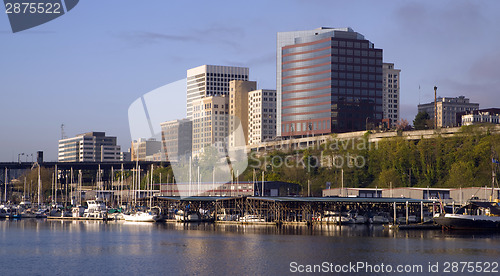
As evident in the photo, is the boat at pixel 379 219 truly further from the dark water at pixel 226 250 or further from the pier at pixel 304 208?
the dark water at pixel 226 250

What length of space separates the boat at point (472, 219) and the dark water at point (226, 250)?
5.12 meters

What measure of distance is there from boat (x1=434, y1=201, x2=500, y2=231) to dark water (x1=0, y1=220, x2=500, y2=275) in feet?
16.8

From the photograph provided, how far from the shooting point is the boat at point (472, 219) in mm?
144250

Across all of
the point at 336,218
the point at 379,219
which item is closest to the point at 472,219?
the point at 379,219

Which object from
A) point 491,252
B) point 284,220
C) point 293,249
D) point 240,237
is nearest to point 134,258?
point 293,249

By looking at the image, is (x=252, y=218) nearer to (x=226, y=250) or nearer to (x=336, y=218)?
(x=336, y=218)

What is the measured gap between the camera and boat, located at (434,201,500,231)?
14425 cm

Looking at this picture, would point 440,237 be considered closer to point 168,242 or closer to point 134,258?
point 168,242

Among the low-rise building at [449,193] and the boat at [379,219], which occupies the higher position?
the low-rise building at [449,193]

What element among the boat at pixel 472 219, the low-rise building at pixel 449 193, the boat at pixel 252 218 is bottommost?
the boat at pixel 252 218

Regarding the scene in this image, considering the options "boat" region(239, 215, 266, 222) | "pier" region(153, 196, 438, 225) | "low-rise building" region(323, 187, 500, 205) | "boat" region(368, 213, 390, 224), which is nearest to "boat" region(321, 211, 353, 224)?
"pier" region(153, 196, 438, 225)

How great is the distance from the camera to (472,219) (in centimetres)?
14425

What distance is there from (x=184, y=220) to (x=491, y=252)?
4041 inches

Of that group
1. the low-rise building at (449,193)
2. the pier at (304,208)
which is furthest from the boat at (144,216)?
the low-rise building at (449,193)
